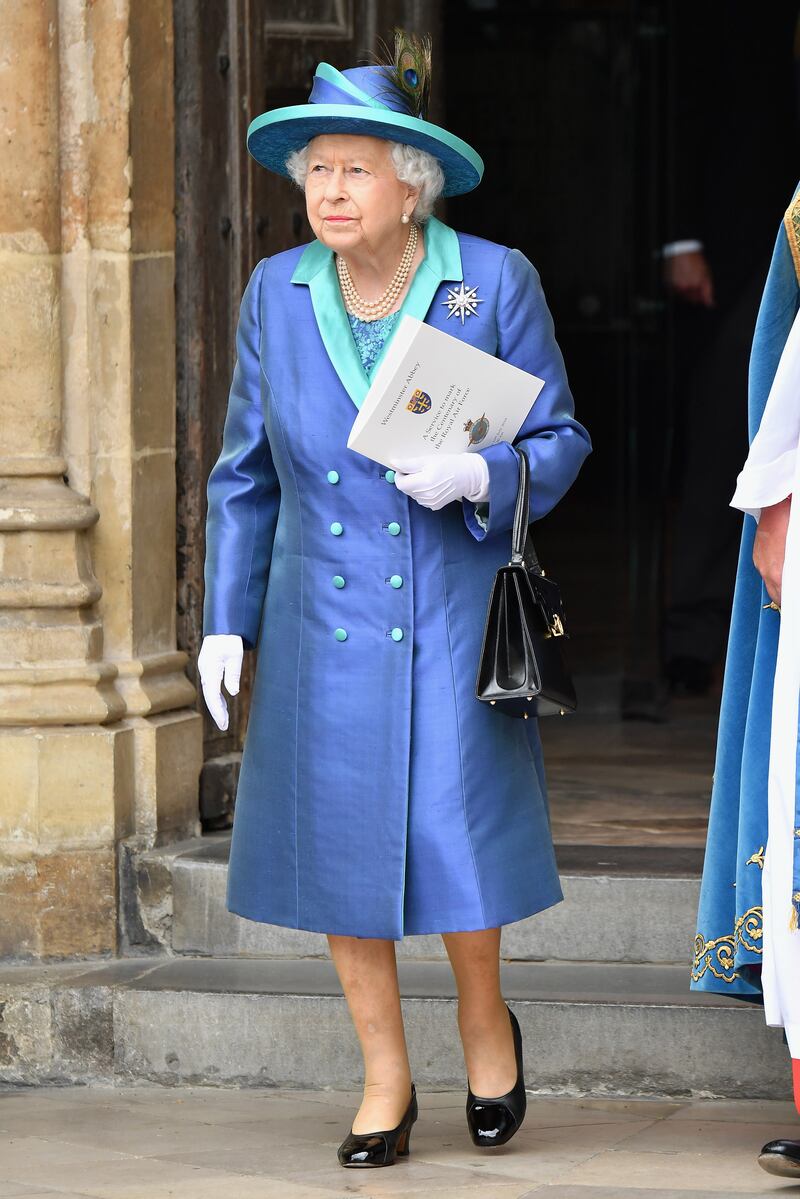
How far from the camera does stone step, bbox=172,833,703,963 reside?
4.73 meters

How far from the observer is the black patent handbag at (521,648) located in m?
3.73

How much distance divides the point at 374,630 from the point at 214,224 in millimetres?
1832

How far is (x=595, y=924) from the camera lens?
15.6 feet

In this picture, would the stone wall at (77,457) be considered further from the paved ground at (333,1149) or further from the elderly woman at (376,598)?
the elderly woman at (376,598)

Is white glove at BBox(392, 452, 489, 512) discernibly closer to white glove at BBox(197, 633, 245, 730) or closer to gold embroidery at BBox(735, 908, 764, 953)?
white glove at BBox(197, 633, 245, 730)

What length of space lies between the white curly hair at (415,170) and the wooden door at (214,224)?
4.63 feet

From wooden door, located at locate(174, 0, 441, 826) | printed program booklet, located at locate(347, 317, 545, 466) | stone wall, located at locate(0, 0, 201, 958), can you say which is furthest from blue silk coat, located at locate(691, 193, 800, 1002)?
wooden door, located at locate(174, 0, 441, 826)

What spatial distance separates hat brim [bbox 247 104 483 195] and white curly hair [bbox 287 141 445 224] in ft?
0.04

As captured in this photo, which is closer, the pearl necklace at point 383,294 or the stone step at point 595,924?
the pearl necklace at point 383,294

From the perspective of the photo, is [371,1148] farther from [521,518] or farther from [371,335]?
[371,335]

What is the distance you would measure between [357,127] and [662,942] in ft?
6.21

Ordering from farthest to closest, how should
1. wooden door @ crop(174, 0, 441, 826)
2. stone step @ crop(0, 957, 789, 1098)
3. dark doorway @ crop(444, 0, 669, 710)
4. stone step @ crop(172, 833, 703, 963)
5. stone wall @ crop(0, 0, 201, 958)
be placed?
dark doorway @ crop(444, 0, 669, 710) → wooden door @ crop(174, 0, 441, 826) → stone wall @ crop(0, 0, 201, 958) → stone step @ crop(172, 833, 703, 963) → stone step @ crop(0, 957, 789, 1098)

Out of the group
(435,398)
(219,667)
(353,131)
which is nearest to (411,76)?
(353,131)

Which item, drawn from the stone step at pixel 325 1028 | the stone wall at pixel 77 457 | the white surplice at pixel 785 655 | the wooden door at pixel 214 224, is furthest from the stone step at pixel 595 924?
the white surplice at pixel 785 655
